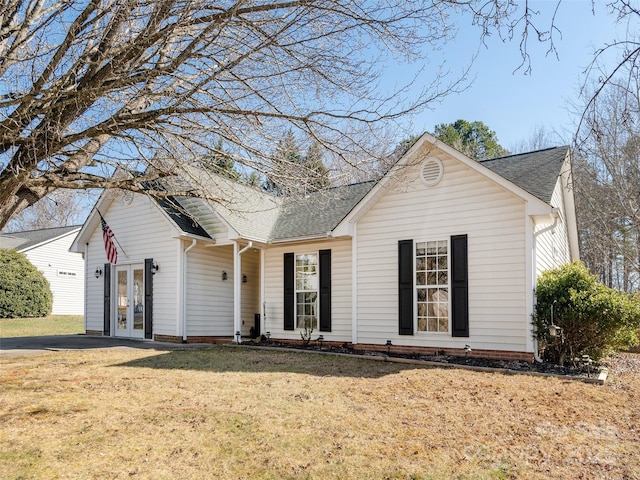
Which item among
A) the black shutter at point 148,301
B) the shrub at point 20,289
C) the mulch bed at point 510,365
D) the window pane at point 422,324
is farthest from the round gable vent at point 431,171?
the shrub at point 20,289

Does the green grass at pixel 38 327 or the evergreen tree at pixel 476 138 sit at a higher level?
the evergreen tree at pixel 476 138

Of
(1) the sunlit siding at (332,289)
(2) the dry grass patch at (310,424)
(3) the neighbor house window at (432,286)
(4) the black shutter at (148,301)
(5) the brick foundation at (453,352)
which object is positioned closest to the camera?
(2) the dry grass patch at (310,424)

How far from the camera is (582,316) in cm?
838

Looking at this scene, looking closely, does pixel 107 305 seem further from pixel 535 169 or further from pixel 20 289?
pixel 535 169

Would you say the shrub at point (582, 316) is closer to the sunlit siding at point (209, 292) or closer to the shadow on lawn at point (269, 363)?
the shadow on lawn at point (269, 363)

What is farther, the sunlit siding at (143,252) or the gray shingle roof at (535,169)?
the sunlit siding at (143,252)

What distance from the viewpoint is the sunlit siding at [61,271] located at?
83.8 ft

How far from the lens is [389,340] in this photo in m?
10.7

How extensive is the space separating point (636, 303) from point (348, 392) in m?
6.16

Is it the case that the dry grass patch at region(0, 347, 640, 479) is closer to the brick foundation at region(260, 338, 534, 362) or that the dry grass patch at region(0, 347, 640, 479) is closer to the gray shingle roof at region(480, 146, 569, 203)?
the brick foundation at region(260, 338, 534, 362)

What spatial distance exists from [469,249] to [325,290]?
153 inches

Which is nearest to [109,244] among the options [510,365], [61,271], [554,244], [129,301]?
[129,301]

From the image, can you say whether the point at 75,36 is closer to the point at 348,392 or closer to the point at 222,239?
the point at 348,392

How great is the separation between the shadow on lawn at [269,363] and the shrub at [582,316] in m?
2.84
